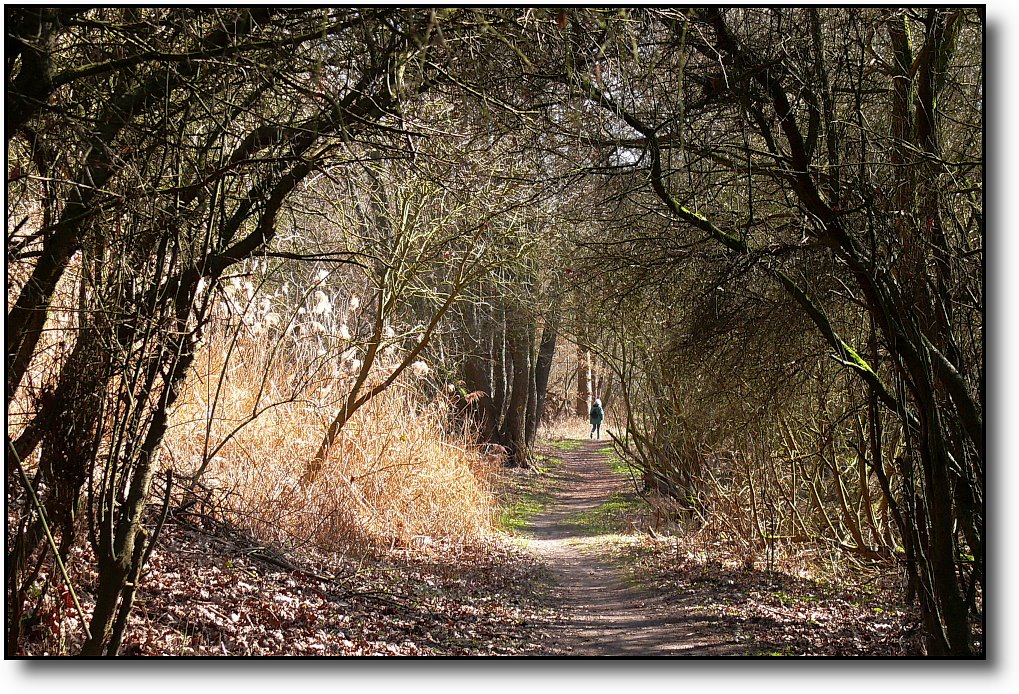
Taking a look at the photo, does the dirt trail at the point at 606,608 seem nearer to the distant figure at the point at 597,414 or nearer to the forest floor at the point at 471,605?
the forest floor at the point at 471,605

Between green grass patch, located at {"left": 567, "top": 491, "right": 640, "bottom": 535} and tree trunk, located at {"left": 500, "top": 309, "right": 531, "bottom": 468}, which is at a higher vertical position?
tree trunk, located at {"left": 500, "top": 309, "right": 531, "bottom": 468}

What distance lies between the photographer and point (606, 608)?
465 cm

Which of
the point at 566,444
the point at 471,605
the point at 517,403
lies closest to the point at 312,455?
the point at 471,605

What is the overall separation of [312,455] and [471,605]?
1.59 m

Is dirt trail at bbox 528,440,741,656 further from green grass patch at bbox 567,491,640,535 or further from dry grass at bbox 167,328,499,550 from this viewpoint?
dry grass at bbox 167,328,499,550

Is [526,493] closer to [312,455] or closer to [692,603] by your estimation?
[312,455]

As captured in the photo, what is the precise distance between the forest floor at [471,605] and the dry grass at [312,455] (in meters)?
0.21

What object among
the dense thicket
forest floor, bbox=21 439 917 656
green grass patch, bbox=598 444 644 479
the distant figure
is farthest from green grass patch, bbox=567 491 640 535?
the distant figure

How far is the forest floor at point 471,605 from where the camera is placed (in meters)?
3.45

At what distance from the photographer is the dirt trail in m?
3.61

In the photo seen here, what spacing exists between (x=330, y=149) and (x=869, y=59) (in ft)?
7.46

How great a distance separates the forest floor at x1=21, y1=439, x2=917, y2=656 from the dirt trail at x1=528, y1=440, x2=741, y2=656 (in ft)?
0.05

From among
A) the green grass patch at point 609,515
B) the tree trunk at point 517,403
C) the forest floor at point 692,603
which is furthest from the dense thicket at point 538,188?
the tree trunk at point 517,403

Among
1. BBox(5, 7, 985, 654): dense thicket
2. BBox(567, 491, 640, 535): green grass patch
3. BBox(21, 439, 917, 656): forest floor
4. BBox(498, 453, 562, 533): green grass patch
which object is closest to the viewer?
BBox(5, 7, 985, 654): dense thicket
